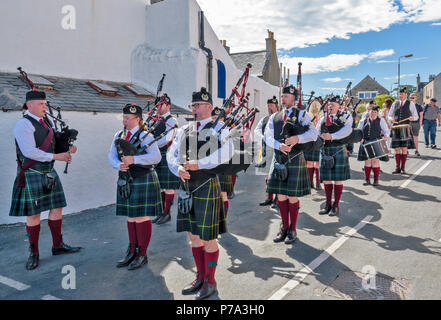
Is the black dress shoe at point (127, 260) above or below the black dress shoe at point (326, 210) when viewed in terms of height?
below

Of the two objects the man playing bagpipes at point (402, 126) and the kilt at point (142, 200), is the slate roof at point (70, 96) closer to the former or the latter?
the kilt at point (142, 200)

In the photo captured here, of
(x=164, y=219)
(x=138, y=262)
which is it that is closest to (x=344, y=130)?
(x=164, y=219)

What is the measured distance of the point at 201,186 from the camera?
309 cm

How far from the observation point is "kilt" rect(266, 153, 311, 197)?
430cm

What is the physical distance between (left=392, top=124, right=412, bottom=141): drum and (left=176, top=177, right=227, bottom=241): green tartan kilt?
711cm

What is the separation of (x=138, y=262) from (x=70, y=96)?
15.1 ft

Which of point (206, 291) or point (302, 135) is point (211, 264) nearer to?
point (206, 291)

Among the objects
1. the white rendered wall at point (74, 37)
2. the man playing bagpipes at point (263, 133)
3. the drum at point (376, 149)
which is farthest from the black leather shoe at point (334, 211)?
the white rendered wall at point (74, 37)

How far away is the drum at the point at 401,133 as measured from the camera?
8.49 metres

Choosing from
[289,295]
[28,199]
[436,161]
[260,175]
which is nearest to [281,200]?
[289,295]

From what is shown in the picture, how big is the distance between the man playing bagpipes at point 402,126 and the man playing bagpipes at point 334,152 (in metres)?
3.86

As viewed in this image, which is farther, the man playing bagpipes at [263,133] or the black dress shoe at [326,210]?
the black dress shoe at [326,210]

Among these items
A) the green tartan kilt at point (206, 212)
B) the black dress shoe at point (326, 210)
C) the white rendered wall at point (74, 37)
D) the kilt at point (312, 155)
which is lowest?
the black dress shoe at point (326, 210)
